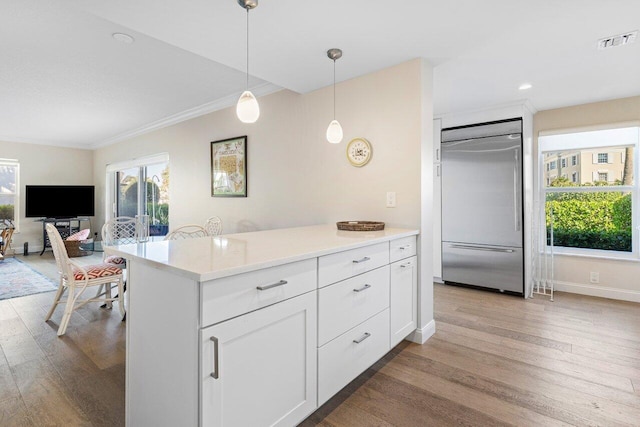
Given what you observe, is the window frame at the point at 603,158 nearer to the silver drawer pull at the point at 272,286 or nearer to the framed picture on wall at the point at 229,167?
the framed picture on wall at the point at 229,167

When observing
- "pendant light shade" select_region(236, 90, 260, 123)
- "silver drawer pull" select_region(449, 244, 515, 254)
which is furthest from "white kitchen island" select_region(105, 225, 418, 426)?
"silver drawer pull" select_region(449, 244, 515, 254)

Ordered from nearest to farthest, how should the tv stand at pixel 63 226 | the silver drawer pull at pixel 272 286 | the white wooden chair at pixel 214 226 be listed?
the silver drawer pull at pixel 272 286
the white wooden chair at pixel 214 226
the tv stand at pixel 63 226

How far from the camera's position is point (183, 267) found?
116 cm

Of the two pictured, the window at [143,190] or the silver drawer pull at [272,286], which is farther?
the window at [143,190]

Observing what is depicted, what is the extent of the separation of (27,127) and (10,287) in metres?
3.21

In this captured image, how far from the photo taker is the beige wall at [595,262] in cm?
358

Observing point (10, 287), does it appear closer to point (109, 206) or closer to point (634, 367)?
point (109, 206)

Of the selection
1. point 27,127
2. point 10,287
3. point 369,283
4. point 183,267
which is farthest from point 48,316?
point 27,127

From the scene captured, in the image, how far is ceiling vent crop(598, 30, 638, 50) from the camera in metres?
2.25

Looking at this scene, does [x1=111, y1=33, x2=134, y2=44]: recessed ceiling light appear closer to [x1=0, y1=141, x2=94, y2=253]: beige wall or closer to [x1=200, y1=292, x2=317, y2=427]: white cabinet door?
[x1=200, y1=292, x2=317, y2=427]: white cabinet door

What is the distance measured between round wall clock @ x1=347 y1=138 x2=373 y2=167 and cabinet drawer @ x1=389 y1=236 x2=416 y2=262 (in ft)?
2.67

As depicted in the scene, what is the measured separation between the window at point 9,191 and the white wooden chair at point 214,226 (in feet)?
17.9

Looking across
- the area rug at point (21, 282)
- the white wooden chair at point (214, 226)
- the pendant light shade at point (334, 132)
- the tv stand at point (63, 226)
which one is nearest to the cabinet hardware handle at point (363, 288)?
the pendant light shade at point (334, 132)

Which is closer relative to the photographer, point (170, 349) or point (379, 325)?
point (170, 349)
